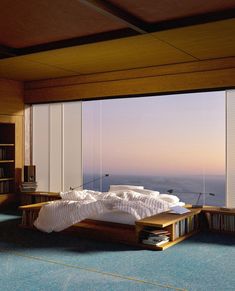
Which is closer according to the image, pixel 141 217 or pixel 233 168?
pixel 141 217

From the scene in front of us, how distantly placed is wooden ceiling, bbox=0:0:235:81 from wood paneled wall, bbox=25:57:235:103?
18 centimetres

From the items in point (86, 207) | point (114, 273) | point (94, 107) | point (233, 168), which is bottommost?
point (114, 273)

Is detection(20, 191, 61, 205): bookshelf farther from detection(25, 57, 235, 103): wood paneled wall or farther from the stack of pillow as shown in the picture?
detection(25, 57, 235, 103): wood paneled wall

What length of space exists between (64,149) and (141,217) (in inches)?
126

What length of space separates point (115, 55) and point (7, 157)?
3.47 meters

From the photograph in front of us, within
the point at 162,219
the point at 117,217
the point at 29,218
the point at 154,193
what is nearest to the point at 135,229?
the point at 162,219

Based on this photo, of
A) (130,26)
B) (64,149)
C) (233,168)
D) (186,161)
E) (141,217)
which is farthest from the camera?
(186,161)

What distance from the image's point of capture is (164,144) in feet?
37.7

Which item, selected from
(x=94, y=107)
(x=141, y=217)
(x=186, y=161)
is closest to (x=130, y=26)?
(x=141, y=217)

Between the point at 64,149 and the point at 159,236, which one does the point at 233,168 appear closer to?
the point at 159,236

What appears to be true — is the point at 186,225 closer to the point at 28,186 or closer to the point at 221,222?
A: the point at 221,222

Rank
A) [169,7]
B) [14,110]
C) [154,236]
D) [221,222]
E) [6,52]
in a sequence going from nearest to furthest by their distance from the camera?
1. [169,7]
2. [154,236]
3. [6,52]
4. [221,222]
5. [14,110]

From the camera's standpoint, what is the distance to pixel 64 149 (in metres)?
7.97

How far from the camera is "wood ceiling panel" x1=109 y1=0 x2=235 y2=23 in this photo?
3.85 metres
